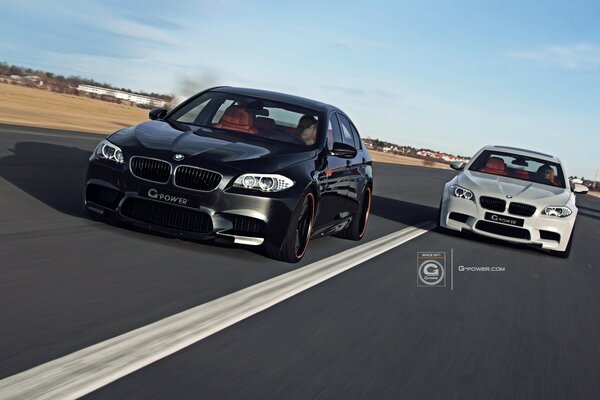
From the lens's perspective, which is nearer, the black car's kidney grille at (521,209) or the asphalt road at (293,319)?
the asphalt road at (293,319)

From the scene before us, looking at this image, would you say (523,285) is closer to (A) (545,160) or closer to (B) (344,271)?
(B) (344,271)

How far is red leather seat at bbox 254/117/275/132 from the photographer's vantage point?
836 cm

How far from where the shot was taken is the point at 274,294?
6184 mm

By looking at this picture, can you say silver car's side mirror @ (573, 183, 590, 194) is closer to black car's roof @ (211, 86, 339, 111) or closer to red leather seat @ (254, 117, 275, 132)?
black car's roof @ (211, 86, 339, 111)

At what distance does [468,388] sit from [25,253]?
361cm

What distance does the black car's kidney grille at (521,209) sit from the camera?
12.1 metres

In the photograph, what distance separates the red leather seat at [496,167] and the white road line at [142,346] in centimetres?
709

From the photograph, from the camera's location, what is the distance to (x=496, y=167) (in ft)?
44.8

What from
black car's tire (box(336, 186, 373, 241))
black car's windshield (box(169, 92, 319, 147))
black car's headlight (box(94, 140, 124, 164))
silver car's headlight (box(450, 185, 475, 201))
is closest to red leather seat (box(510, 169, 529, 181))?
silver car's headlight (box(450, 185, 475, 201))

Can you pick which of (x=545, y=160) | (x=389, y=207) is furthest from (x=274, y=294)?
(x=389, y=207)

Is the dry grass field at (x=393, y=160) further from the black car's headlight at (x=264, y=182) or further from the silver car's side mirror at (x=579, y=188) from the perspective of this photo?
the black car's headlight at (x=264, y=182)

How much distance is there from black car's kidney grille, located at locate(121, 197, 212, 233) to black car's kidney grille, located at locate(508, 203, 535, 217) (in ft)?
21.4

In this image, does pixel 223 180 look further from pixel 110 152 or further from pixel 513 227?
pixel 513 227

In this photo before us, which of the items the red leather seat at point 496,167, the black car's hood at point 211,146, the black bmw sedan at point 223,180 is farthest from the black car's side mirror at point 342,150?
the red leather seat at point 496,167
